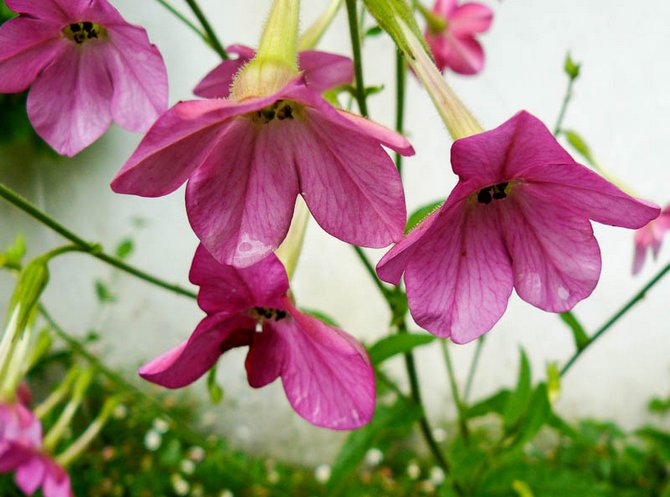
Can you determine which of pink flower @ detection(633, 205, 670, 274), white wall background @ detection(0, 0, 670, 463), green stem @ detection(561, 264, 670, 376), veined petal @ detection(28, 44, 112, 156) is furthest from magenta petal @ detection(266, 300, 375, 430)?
white wall background @ detection(0, 0, 670, 463)

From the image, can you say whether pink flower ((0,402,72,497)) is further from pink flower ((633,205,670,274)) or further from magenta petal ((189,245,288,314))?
pink flower ((633,205,670,274))

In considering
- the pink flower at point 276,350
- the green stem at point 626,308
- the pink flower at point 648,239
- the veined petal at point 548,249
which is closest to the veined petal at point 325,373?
the pink flower at point 276,350

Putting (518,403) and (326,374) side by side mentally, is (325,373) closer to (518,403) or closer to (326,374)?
(326,374)

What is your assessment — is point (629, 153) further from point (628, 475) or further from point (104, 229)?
point (104, 229)

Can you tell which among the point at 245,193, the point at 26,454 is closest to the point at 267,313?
the point at 245,193

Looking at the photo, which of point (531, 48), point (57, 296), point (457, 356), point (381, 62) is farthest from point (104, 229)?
point (531, 48)
